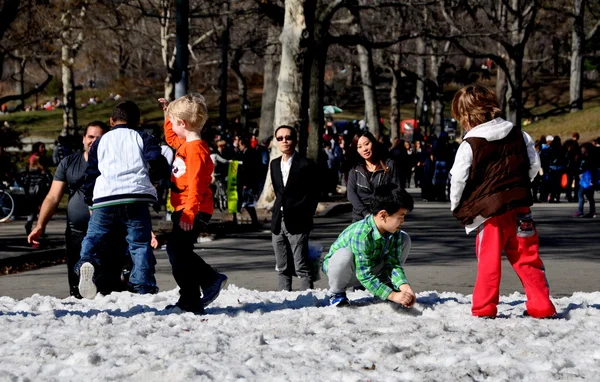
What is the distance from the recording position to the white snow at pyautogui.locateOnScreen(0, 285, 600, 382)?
5938 millimetres

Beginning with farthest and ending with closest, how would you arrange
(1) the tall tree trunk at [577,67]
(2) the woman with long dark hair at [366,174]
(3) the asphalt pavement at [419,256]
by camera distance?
(1) the tall tree trunk at [577,67] → (3) the asphalt pavement at [419,256] → (2) the woman with long dark hair at [366,174]

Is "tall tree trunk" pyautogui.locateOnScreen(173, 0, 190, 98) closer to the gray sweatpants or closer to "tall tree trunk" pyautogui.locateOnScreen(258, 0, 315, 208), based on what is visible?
"tall tree trunk" pyautogui.locateOnScreen(258, 0, 315, 208)

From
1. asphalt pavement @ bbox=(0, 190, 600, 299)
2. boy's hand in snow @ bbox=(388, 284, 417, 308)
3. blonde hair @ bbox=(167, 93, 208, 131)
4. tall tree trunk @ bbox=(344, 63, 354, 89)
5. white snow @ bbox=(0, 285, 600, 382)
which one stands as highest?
tall tree trunk @ bbox=(344, 63, 354, 89)

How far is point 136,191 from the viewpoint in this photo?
849cm

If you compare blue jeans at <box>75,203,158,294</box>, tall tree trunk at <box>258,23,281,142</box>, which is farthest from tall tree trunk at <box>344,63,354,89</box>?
blue jeans at <box>75,203,158,294</box>

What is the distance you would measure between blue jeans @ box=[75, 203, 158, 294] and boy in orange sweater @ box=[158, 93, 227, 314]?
2.36 feet

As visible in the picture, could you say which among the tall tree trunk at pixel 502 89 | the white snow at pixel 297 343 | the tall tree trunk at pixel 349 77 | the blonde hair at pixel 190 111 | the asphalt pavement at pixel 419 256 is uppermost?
the tall tree trunk at pixel 349 77

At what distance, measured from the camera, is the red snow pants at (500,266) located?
773 centimetres

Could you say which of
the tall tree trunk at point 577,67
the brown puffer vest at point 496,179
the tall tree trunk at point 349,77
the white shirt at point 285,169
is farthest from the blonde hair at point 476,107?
the tall tree trunk at point 349,77

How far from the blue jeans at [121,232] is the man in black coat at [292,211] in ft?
4.98

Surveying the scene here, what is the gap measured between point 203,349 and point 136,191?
2.37m

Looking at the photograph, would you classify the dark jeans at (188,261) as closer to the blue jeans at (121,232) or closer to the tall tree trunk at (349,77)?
the blue jeans at (121,232)

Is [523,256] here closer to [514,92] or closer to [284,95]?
[284,95]

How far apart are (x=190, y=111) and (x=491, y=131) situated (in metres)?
2.20
